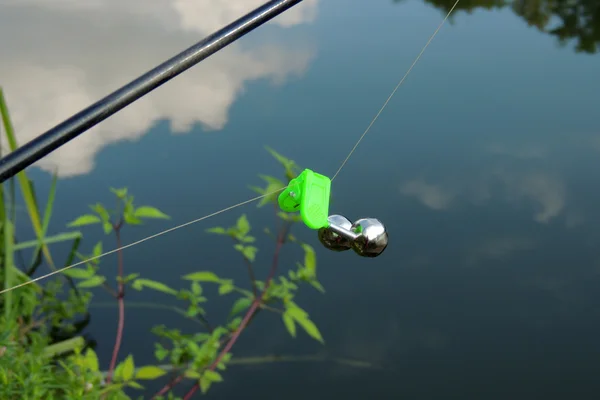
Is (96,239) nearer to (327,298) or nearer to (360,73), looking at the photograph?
(327,298)

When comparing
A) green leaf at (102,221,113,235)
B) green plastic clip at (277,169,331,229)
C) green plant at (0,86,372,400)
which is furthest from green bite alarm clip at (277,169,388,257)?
green leaf at (102,221,113,235)

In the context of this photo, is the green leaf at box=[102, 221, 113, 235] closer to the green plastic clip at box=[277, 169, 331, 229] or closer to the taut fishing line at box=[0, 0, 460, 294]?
the taut fishing line at box=[0, 0, 460, 294]

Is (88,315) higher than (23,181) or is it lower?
lower

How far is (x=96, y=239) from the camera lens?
207 cm

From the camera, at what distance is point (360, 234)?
0.89 metres

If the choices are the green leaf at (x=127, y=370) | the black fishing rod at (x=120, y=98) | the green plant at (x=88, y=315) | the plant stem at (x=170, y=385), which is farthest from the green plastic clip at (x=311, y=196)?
the plant stem at (x=170, y=385)

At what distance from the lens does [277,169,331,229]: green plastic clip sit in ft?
2.76

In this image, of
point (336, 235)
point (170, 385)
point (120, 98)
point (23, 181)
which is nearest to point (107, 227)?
point (23, 181)

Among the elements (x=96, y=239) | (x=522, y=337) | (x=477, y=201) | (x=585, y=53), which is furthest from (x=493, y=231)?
(x=585, y=53)

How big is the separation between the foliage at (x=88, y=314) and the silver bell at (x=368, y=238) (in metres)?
0.66

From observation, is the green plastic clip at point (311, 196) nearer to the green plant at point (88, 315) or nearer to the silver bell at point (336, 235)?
the silver bell at point (336, 235)

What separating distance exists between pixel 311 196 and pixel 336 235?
0.30 ft

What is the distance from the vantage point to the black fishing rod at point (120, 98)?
63 centimetres

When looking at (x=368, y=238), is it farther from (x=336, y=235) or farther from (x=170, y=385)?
(x=170, y=385)
